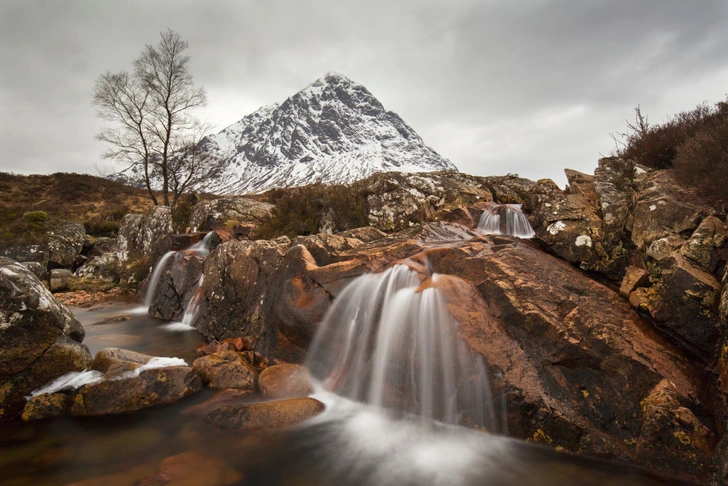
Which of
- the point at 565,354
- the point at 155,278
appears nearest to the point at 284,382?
the point at 565,354

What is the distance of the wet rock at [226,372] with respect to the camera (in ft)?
20.5

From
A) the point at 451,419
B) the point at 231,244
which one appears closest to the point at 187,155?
the point at 231,244

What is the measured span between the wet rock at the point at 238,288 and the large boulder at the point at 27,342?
325 centimetres

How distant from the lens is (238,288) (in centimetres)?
946

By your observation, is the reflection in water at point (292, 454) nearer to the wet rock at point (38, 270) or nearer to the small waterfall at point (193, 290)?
the small waterfall at point (193, 290)

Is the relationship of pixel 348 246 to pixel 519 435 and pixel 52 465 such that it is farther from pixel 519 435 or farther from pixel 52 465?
pixel 52 465

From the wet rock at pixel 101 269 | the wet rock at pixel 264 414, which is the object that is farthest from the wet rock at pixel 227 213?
the wet rock at pixel 264 414

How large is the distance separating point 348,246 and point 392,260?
1.64 m

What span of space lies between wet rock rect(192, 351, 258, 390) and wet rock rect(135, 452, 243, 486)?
72.9 inches

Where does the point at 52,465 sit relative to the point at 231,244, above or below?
below

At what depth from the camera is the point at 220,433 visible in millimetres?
4891

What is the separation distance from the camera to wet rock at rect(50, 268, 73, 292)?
15.6 m

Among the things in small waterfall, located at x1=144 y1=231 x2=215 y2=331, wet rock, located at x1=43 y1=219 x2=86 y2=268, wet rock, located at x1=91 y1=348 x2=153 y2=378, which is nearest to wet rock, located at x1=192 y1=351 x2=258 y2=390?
wet rock, located at x1=91 y1=348 x2=153 y2=378

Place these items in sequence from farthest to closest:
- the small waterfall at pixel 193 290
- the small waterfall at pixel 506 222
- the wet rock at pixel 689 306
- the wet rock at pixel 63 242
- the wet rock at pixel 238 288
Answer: the wet rock at pixel 63 242
the small waterfall at pixel 193 290
the small waterfall at pixel 506 222
the wet rock at pixel 238 288
the wet rock at pixel 689 306
